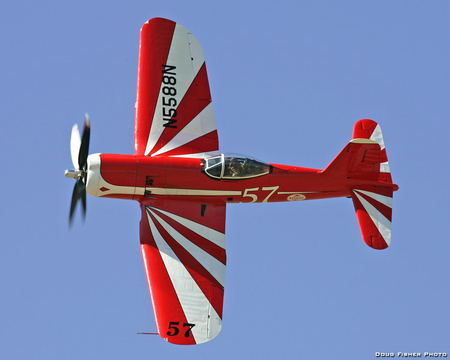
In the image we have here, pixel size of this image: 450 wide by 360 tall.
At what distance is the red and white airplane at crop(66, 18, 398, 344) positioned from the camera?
23.0 m

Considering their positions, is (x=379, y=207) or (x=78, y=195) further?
(x=379, y=207)

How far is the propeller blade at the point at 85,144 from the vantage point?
23.3 meters

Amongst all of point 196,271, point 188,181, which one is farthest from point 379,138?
point 196,271

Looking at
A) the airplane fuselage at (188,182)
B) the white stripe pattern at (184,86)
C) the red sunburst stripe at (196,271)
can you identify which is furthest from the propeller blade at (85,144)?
the red sunburst stripe at (196,271)

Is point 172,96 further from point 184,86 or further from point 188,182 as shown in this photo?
point 188,182

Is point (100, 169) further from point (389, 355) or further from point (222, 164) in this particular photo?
point (389, 355)

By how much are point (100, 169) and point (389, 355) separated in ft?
32.5

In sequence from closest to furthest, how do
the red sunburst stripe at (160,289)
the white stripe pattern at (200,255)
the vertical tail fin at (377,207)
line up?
the red sunburst stripe at (160,289) → the white stripe pattern at (200,255) → the vertical tail fin at (377,207)

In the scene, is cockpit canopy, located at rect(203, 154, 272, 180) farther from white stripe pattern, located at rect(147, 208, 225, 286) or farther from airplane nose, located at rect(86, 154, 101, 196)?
airplane nose, located at rect(86, 154, 101, 196)

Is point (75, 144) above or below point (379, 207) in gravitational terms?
above

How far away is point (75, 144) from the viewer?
2408 cm

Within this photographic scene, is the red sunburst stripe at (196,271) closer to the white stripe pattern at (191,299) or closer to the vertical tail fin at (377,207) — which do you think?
the white stripe pattern at (191,299)

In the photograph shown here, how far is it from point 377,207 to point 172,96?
7048mm

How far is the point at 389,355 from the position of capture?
24219 millimetres
